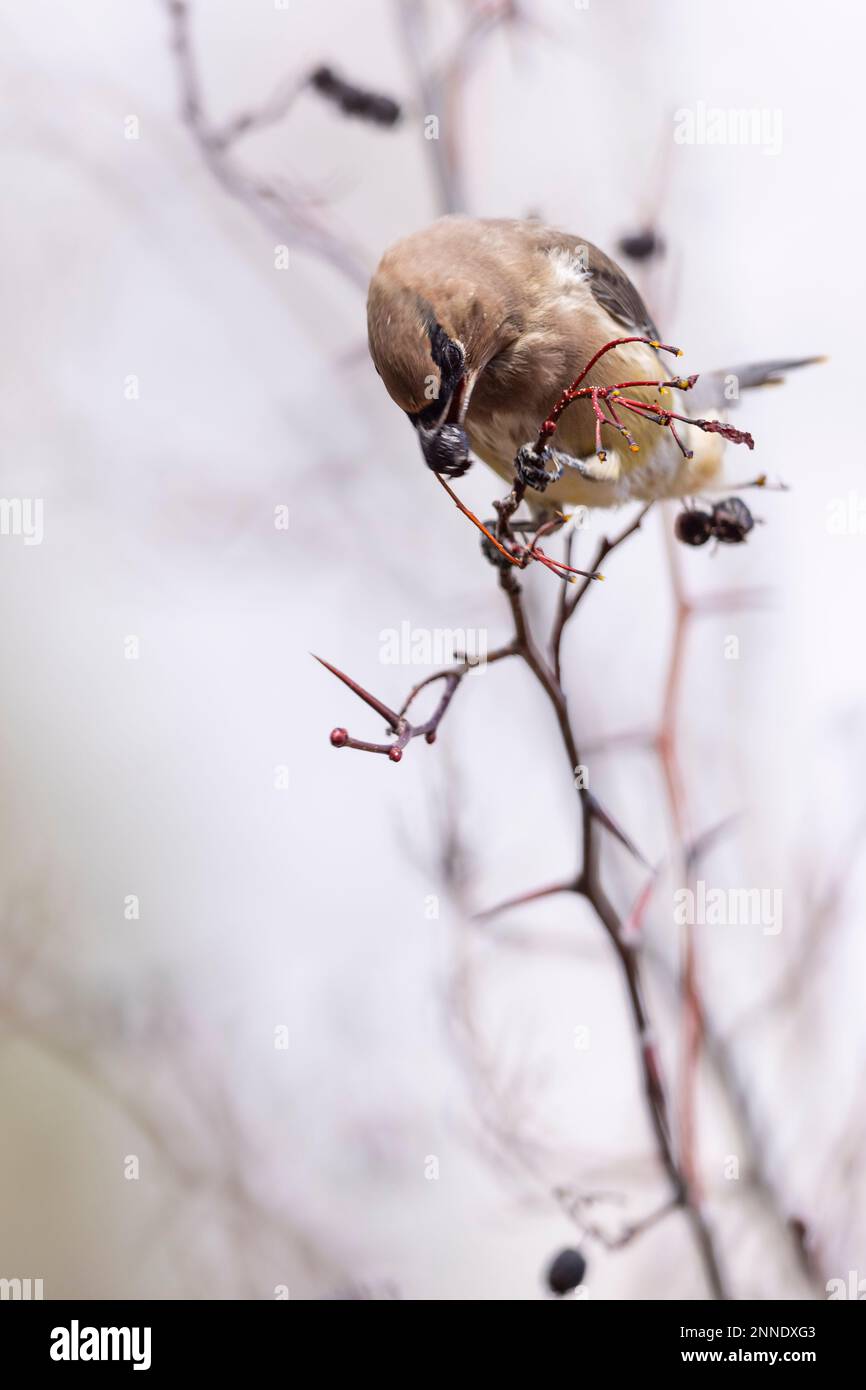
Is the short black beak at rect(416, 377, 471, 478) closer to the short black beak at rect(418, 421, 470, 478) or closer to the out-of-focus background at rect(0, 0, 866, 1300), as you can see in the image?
the short black beak at rect(418, 421, 470, 478)

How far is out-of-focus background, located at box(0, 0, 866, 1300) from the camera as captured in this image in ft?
4.05

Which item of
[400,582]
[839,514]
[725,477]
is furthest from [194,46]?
[839,514]

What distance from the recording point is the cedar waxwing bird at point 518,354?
76 cm

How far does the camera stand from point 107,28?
4.00 ft

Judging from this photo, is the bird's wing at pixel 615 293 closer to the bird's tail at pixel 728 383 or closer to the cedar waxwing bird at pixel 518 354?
the cedar waxwing bird at pixel 518 354

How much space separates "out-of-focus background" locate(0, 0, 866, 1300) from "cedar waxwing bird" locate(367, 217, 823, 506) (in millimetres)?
→ 289

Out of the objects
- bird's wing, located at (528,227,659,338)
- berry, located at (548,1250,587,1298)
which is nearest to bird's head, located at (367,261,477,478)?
bird's wing, located at (528,227,659,338)

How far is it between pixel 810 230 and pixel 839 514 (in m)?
0.30

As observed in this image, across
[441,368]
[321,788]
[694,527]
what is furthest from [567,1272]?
[441,368]

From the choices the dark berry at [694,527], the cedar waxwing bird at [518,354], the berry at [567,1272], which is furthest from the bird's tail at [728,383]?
the berry at [567,1272]

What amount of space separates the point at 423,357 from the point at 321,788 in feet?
2.08

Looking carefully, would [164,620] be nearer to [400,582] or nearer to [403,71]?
[400,582]

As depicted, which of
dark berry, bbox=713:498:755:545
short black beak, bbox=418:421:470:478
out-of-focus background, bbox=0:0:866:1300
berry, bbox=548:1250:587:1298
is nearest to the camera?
short black beak, bbox=418:421:470:478
